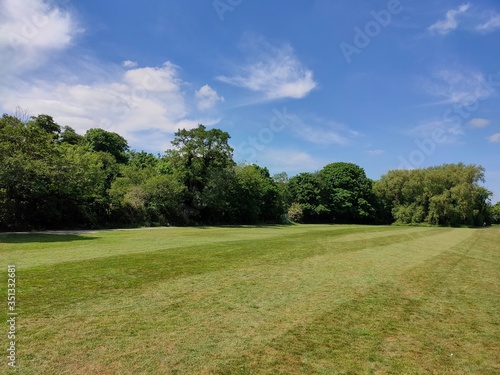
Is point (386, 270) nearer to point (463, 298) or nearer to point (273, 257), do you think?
point (463, 298)

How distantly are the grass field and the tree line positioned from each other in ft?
51.9

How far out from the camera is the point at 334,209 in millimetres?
62406

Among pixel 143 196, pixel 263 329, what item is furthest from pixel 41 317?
pixel 143 196

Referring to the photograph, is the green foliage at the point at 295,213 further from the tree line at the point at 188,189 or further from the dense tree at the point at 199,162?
the dense tree at the point at 199,162

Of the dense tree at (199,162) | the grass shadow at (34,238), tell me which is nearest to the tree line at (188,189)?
the dense tree at (199,162)

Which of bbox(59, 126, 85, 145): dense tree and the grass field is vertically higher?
bbox(59, 126, 85, 145): dense tree

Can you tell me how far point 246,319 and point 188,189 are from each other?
36528 millimetres

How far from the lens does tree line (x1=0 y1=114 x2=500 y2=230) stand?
2292cm

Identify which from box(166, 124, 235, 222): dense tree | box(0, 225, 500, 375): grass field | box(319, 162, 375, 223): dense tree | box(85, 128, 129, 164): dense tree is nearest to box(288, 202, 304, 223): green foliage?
box(319, 162, 375, 223): dense tree

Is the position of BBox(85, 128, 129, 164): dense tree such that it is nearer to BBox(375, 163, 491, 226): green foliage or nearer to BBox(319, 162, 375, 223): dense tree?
BBox(319, 162, 375, 223): dense tree

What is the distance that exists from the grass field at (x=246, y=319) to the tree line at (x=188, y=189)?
15.8 meters

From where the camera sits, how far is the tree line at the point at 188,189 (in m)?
22.9

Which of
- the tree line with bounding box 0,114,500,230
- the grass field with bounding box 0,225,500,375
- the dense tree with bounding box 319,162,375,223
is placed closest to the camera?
the grass field with bounding box 0,225,500,375

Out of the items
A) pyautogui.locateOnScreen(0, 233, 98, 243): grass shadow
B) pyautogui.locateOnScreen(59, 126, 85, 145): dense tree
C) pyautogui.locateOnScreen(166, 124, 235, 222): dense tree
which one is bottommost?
pyautogui.locateOnScreen(0, 233, 98, 243): grass shadow
